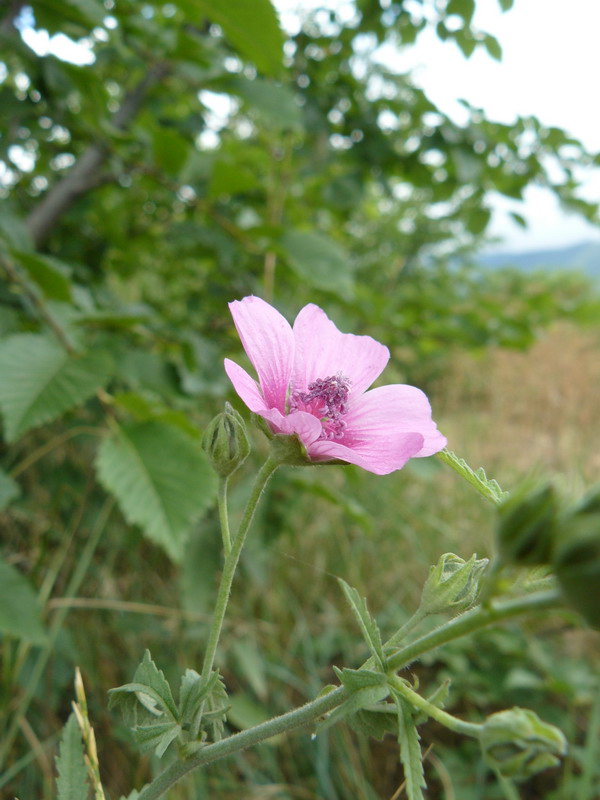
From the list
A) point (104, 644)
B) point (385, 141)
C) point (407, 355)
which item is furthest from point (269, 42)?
point (407, 355)

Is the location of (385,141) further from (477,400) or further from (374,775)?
(477,400)

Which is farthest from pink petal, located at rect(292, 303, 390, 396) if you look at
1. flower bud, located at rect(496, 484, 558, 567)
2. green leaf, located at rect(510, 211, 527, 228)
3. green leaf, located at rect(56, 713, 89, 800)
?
green leaf, located at rect(510, 211, 527, 228)

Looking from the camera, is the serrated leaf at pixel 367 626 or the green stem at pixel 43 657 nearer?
the serrated leaf at pixel 367 626

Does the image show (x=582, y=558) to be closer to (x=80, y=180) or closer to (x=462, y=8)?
(x=462, y=8)

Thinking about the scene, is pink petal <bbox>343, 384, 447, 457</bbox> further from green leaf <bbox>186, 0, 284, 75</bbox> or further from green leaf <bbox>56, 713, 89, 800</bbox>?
green leaf <bbox>186, 0, 284, 75</bbox>

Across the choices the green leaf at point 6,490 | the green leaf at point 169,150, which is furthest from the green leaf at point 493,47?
the green leaf at point 6,490

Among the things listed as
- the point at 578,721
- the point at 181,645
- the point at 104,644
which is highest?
the point at 578,721

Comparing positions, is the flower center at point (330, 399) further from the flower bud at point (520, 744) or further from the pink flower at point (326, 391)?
the flower bud at point (520, 744)
